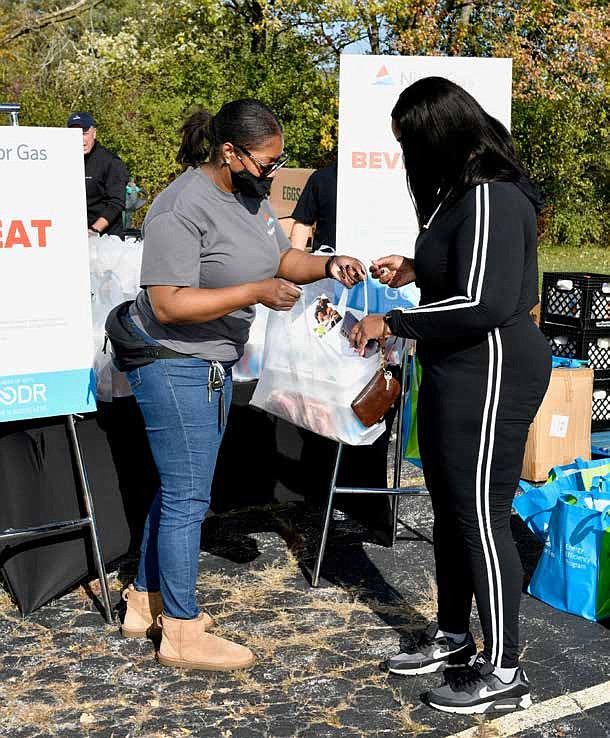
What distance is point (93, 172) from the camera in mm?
7129

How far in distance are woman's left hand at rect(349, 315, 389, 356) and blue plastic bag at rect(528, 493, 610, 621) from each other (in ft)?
4.04

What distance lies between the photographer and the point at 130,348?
3.02 meters

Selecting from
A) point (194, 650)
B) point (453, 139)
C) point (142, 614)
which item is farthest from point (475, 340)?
point (142, 614)

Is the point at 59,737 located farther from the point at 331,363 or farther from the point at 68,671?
the point at 331,363

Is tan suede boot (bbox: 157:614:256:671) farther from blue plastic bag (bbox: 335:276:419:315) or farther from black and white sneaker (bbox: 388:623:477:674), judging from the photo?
blue plastic bag (bbox: 335:276:419:315)

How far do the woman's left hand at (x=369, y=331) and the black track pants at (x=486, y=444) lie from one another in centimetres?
14

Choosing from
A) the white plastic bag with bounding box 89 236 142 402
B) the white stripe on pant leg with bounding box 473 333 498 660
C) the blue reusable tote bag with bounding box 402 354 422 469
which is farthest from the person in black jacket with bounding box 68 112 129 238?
the white stripe on pant leg with bounding box 473 333 498 660

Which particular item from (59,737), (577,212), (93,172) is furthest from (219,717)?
(577,212)

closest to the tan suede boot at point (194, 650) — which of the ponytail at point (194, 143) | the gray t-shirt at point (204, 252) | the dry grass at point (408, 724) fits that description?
the dry grass at point (408, 724)

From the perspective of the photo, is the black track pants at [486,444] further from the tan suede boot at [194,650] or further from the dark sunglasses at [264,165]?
the tan suede boot at [194,650]

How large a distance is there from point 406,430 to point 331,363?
1.43m

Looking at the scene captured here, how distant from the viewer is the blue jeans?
3010mm

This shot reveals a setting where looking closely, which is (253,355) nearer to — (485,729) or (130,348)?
(130,348)

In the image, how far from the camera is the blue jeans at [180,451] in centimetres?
301
